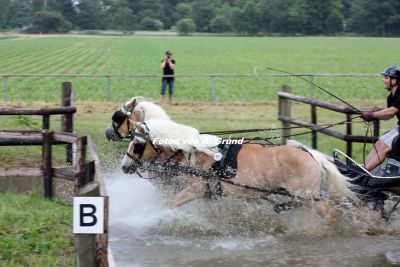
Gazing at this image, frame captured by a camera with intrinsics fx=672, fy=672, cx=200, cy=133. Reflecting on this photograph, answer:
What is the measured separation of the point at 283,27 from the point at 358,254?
106m

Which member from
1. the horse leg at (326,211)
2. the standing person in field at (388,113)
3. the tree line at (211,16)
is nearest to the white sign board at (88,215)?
the horse leg at (326,211)

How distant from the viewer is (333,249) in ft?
24.3

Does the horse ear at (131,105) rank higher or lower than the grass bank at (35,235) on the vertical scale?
higher

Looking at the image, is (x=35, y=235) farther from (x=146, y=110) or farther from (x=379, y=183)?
(x=379, y=183)

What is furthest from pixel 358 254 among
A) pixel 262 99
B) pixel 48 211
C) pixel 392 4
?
pixel 392 4

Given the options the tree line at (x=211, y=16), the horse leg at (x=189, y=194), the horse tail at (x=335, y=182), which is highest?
the tree line at (x=211, y=16)

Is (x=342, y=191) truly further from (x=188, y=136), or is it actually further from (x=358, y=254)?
(x=188, y=136)

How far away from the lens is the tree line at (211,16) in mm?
95562

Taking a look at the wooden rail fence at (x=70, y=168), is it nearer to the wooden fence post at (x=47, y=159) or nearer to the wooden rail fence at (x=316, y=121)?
the wooden fence post at (x=47, y=159)

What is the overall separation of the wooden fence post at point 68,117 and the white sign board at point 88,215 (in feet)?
18.7

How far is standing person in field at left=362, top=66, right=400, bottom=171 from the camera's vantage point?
301 inches

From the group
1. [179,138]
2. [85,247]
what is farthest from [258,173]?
[85,247]

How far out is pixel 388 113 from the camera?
25.0 feet

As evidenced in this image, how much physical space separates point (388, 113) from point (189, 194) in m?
2.45
